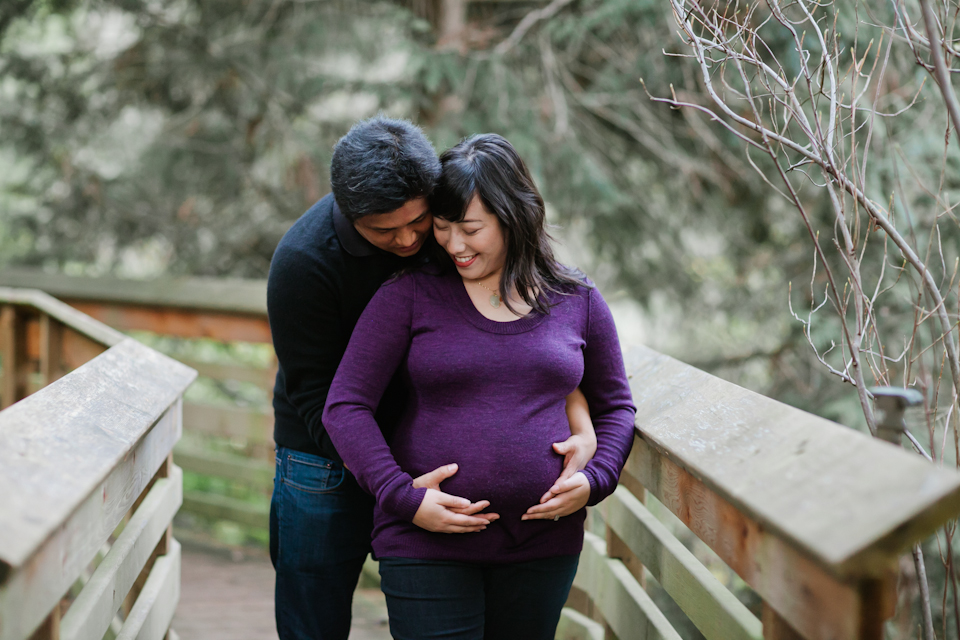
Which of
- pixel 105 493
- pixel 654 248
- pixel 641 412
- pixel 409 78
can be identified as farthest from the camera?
pixel 654 248

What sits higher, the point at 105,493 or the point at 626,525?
the point at 105,493

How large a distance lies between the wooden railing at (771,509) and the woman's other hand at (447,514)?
0.42m

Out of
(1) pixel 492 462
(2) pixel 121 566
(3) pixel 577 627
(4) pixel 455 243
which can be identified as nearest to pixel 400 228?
(4) pixel 455 243

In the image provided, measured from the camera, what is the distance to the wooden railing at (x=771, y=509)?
37.3 inches

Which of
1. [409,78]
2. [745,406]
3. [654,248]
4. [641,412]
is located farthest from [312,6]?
[745,406]

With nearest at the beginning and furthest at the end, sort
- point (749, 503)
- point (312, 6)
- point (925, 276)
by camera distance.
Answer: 1. point (749, 503)
2. point (925, 276)
3. point (312, 6)

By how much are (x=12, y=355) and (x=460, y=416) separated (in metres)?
3.08

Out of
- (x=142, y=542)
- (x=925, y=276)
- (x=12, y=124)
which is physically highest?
(x=925, y=276)

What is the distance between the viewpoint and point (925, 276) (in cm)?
169

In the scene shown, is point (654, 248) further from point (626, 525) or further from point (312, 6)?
point (626, 525)

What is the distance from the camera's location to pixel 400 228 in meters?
1.76

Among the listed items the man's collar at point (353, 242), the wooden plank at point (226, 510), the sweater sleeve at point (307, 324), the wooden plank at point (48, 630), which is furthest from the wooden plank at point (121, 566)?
the wooden plank at point (226, 510)

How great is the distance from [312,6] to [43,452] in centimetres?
454

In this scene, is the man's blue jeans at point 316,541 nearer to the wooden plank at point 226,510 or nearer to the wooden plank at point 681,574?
the wooden plank at point 681,574
